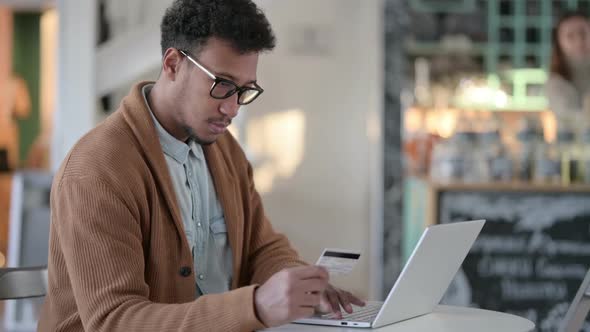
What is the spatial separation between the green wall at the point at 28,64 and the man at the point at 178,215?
905 centimetres

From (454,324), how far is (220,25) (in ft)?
2.57

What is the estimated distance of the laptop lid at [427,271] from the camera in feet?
6.10

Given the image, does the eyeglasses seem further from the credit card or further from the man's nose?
the credit card

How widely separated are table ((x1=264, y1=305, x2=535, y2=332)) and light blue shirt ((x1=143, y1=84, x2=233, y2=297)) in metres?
0.29

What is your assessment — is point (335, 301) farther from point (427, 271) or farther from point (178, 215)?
point (178, 215)

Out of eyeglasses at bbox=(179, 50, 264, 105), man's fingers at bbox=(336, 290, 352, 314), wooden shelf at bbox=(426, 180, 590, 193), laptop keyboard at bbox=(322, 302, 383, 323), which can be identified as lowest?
wooden shelf at bbox=(426, 180, 590, 193)

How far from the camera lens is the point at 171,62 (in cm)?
211

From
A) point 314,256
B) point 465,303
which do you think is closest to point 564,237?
point 465,303

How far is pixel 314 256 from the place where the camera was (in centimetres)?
664

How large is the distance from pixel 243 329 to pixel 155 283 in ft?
1.07

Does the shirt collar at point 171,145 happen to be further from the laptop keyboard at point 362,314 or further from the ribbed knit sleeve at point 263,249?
the laptop keyboard at point 362,314

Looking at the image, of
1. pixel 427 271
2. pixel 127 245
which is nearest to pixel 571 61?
pixel 427 271

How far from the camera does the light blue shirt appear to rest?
85.4 inches

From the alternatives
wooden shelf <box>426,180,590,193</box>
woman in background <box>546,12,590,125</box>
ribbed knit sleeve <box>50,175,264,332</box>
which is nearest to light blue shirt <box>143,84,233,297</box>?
ribbed knit sleeve <box>50,175,264,332</box>
